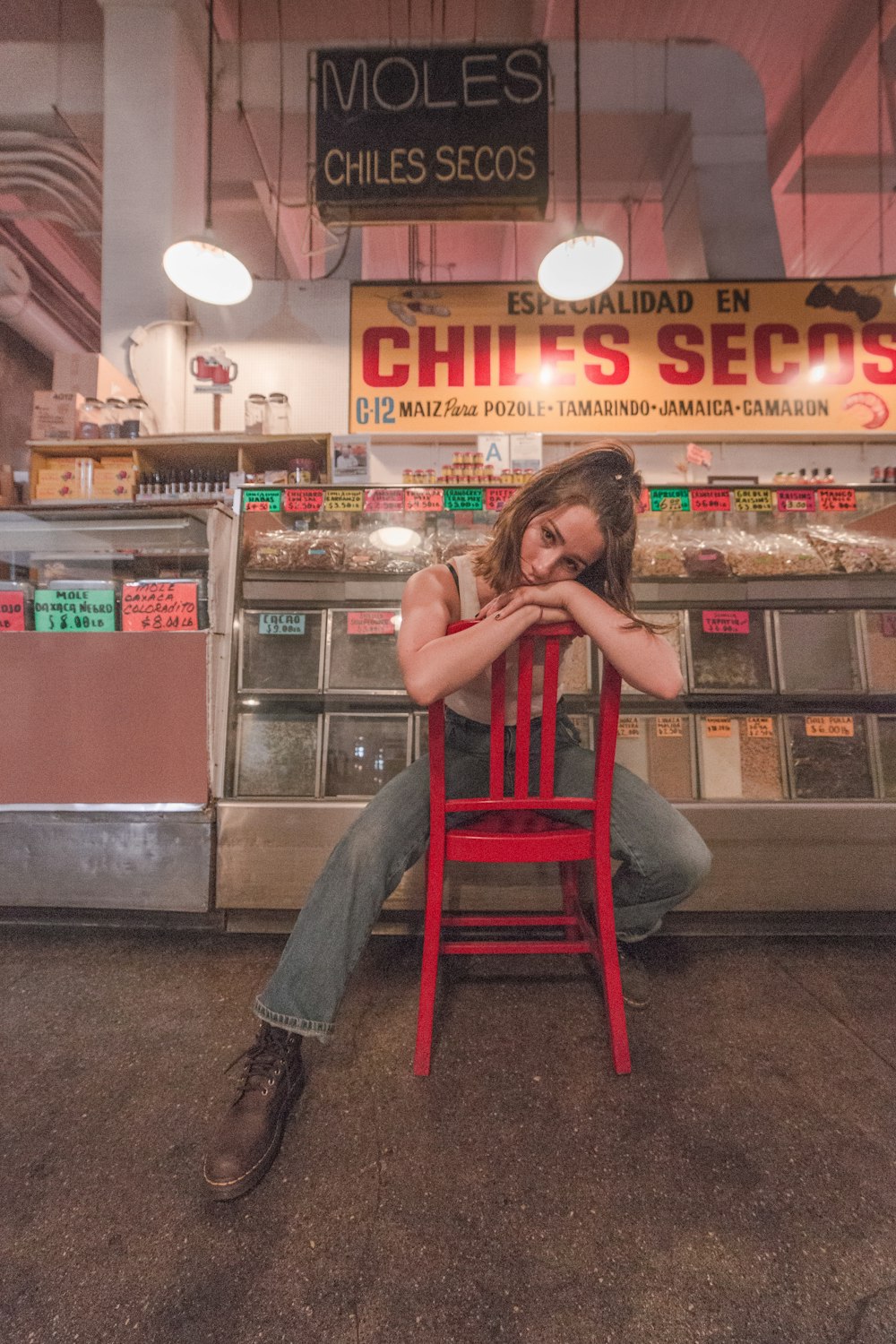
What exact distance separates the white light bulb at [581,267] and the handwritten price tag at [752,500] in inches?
83.1

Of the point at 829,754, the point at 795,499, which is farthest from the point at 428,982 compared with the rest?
the point at 795,499

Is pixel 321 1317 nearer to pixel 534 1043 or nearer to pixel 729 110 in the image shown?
pixel 534 1043

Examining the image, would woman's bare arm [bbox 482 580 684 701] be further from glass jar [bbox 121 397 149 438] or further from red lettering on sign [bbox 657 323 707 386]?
glass jar [bbox 121 397 149 438]

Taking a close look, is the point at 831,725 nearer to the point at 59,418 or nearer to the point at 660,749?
the point at 660,749

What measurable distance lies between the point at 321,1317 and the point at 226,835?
133 cm

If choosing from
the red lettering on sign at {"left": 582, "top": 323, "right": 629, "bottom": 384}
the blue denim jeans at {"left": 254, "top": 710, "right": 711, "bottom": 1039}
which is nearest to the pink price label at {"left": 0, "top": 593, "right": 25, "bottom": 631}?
the blue denim jeans at {"left": 254, "top": 710, "right": 711, "bottom": 1039}

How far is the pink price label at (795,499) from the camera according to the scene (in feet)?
7.10

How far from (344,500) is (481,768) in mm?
1171

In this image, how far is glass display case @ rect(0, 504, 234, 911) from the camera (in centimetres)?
200

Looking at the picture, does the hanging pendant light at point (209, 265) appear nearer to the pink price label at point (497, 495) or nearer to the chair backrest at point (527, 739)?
the pink price label at point (497, 495)

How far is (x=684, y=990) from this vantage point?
172 cm

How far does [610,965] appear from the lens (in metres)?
1.40

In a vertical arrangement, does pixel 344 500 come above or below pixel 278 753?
above

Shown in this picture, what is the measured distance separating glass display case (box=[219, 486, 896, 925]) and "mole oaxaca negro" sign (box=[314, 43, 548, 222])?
7.70 ft
